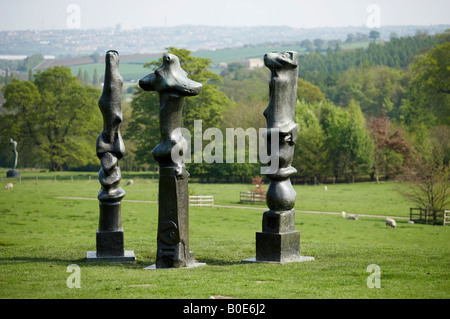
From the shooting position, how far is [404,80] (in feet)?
367

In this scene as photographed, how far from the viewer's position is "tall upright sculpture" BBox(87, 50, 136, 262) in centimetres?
1527

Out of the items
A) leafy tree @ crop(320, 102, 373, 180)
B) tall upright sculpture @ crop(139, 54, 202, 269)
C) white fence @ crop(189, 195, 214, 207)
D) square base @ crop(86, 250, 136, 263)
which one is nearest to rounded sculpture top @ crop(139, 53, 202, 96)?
tall upright sculpture @ crop(139, 54, 202, 269)

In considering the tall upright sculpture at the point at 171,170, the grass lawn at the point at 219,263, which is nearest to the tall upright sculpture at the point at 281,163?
the grass lawn at the point at 219,263

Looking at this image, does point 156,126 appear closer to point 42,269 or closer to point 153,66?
point 153,66

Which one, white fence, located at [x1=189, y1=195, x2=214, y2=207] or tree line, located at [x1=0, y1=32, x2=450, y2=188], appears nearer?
white fence, located at [x1=189, y1=195, x2=214, y2=207]

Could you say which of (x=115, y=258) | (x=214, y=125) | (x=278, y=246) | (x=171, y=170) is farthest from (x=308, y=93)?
(x=171, y=170)

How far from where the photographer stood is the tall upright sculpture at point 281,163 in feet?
46.7

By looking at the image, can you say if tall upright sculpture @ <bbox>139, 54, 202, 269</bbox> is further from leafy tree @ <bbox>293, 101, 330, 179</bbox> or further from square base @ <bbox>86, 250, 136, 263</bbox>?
leafy tree @ <bbox>293, 101, 330, 179</bbox>

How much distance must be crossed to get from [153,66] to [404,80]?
62172 mm

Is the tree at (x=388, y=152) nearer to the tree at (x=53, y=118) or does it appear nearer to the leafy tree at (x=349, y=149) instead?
the leafy tree at (x=349, y=149)

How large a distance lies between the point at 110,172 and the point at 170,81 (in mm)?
3287

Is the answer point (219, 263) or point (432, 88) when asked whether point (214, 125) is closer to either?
point (432, 88)
